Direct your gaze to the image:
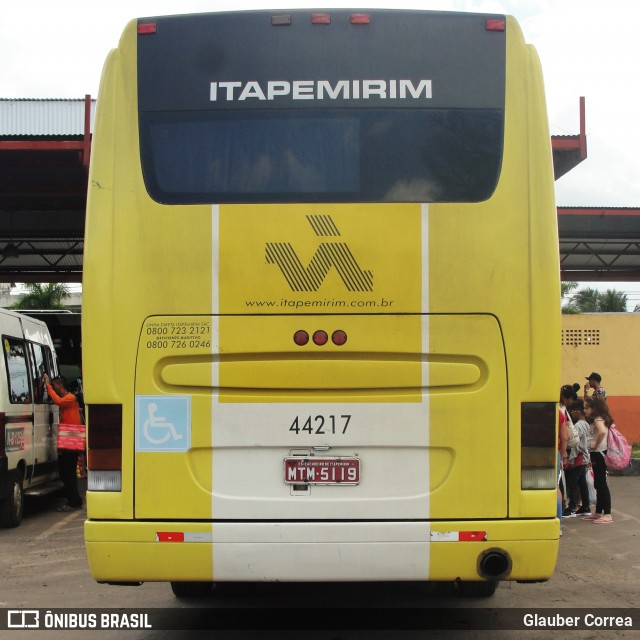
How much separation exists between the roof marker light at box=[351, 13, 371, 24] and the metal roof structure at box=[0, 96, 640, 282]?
486 inches

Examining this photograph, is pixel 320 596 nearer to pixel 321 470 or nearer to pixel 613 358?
pixel 321 470

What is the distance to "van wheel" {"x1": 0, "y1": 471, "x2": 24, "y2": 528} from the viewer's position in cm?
1109

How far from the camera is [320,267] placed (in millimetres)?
5340

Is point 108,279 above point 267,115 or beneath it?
beneath

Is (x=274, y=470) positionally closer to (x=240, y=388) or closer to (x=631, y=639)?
(x=240, y=388)

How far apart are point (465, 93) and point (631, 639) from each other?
12.3 ft

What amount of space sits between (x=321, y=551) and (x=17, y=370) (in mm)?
7420

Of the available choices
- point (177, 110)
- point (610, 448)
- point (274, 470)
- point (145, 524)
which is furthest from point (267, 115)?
point (610, 448)

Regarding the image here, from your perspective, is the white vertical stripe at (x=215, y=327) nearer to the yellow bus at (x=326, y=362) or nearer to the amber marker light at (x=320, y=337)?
the yellow bus at (x=326, y=362)

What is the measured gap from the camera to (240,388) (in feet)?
17.6

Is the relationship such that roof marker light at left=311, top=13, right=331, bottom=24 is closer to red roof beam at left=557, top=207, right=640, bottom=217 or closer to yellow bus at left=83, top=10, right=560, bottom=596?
yellow bus at left=83, top=10, right=560, bottom=596

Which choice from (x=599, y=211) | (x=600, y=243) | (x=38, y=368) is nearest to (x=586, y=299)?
(x=600, y=243)

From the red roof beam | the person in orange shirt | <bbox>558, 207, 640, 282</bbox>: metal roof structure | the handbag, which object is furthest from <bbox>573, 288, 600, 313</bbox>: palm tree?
the person in orange shirt

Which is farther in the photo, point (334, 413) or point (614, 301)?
point (614, 301)
